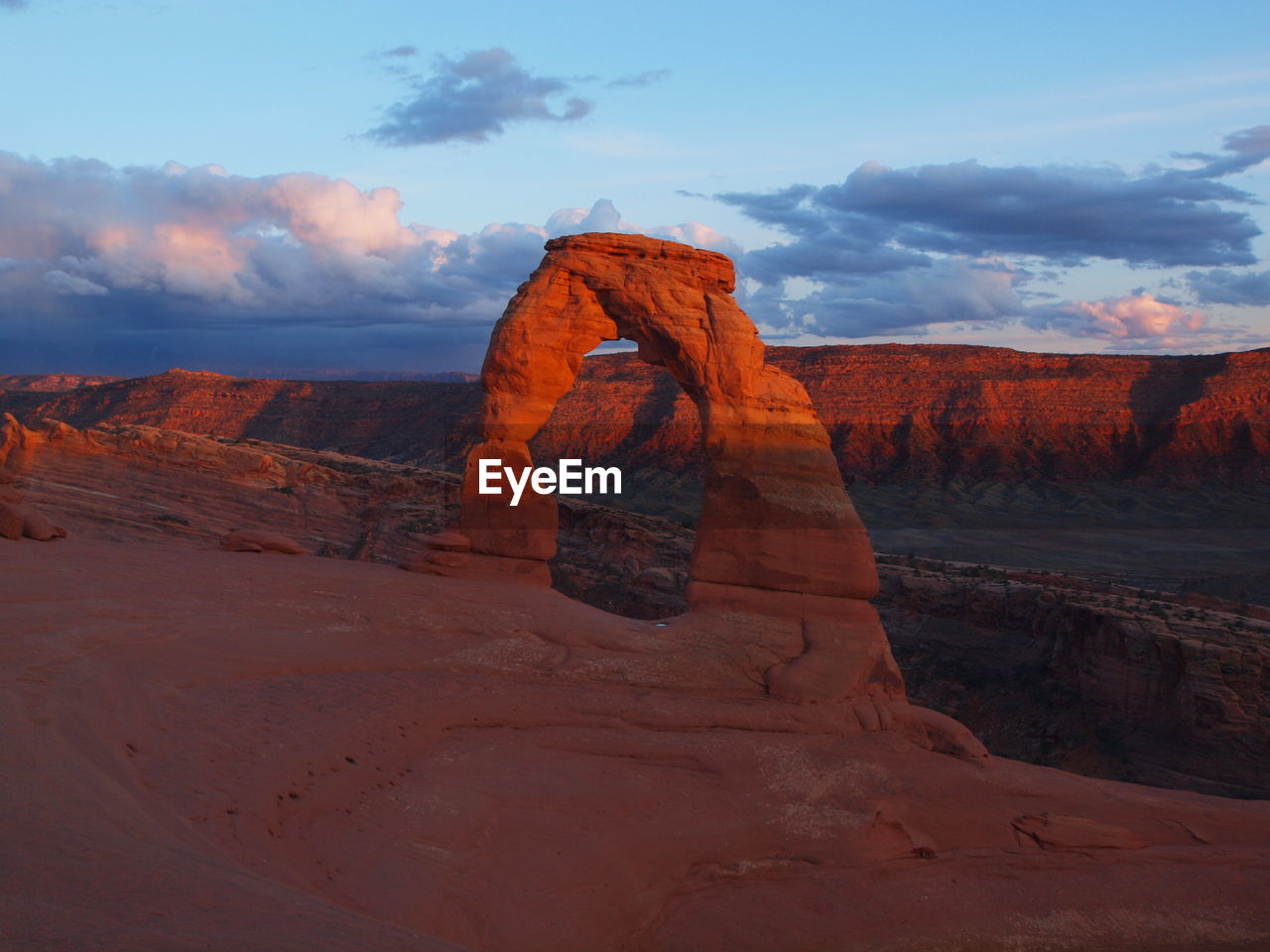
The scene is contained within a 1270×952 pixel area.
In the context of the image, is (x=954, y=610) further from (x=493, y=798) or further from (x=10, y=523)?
(x=10, y=523)

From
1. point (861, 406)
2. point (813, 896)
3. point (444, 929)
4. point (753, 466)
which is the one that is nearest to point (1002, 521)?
point (861, 406)

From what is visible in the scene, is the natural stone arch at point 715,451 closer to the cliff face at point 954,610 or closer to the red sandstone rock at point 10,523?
the cliff face at point 954,610

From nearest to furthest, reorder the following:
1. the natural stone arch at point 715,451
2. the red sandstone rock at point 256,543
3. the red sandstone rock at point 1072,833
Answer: the red sandstone rock at point 1072,833, the natural stone arch at point 715,451, the red sandstone rock at point 256,543

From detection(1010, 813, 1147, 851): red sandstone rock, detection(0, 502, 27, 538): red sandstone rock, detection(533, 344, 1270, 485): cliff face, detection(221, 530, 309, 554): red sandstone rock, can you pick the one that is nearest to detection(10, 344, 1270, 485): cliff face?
detection(533, 344, 1270, 485): cliff face

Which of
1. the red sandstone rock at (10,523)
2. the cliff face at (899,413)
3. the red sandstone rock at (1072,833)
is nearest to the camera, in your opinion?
the red sandstone rock at (1072,833)

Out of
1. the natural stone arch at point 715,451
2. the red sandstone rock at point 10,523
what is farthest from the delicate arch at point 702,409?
the red sandstone rock at point 10,523

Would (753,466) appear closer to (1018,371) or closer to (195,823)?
(195,823)
